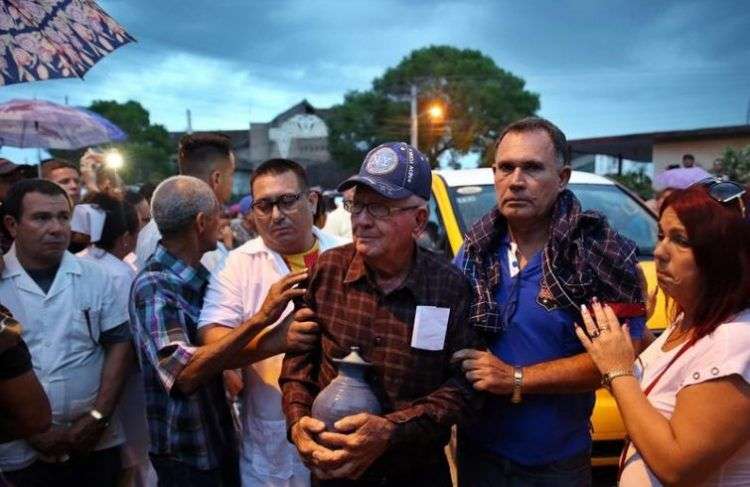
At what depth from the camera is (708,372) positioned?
1.64 m

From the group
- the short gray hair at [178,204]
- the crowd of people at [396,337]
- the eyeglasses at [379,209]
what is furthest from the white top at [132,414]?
the eyeglasses at [379,209]

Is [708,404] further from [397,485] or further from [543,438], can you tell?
[397,485]

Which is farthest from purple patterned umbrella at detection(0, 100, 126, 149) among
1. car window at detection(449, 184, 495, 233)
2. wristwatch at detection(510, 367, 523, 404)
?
wristwatch at detection(510, 367, 523, 404)

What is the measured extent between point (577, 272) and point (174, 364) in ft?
5.23

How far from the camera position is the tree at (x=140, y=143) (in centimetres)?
4859

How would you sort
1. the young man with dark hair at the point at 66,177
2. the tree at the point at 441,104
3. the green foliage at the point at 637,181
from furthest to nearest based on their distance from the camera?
the tree at the point at 441,104 < the green foliage at the point at 637,181 < the young man with dark hair at the point at 66,177

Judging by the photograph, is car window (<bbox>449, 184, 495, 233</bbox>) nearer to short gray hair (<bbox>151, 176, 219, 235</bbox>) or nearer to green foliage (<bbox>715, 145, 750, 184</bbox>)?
short gray hair (<bbox>151, 176, 219, 235</bbox>)

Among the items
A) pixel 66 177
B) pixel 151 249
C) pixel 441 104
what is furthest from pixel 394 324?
pixel 441 104

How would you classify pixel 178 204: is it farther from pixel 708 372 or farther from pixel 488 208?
pixel 488 208

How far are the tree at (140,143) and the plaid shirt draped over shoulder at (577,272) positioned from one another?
157 ft

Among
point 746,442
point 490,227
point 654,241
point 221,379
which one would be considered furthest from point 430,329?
point 654,241

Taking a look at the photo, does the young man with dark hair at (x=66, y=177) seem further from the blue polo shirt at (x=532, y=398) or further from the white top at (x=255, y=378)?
the blue polo shirt at (x=532, y=398)

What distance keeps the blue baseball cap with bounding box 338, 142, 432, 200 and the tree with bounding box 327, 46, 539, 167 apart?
4595 centimetres

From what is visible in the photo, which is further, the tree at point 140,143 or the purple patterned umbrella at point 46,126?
the tree at point 140,143
